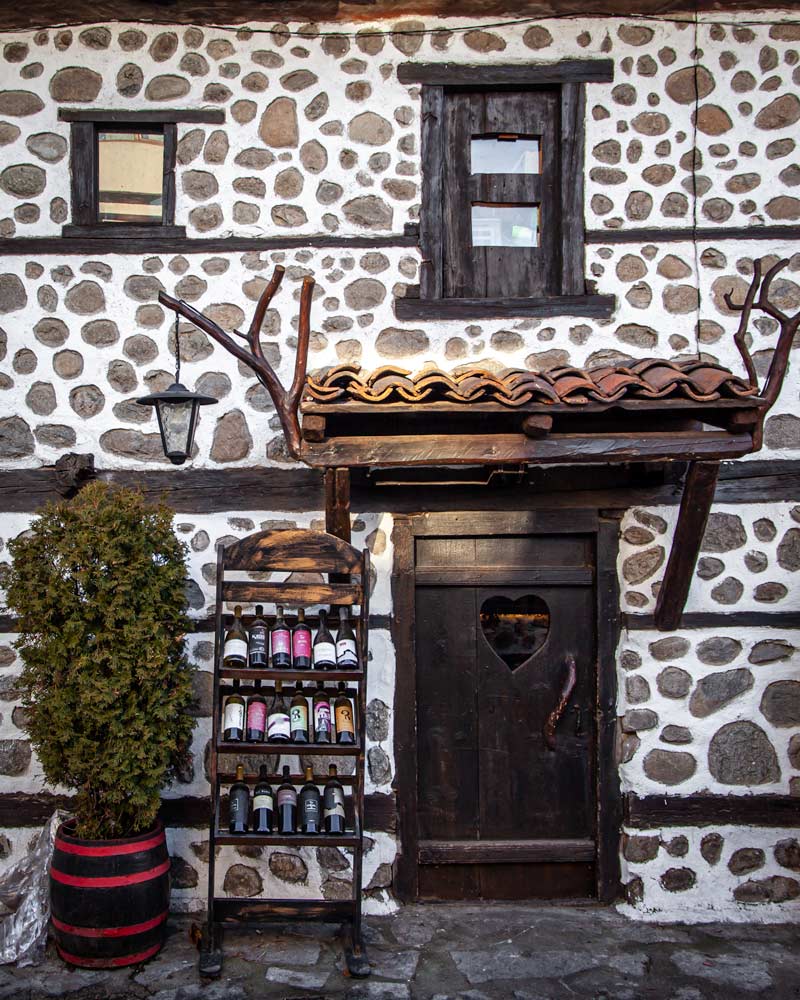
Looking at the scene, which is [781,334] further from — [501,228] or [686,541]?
[501,228]

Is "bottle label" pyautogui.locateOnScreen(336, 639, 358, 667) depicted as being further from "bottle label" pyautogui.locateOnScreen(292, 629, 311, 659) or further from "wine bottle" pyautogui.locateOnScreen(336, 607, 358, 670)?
"bottle label" pyautogui.locateOnScreen(292, 629, 311, 659)

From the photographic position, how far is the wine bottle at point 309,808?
381cm

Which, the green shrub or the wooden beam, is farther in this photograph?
the wooden beam

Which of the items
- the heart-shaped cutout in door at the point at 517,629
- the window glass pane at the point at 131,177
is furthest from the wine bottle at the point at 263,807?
the window glass pane at the point at 131,177

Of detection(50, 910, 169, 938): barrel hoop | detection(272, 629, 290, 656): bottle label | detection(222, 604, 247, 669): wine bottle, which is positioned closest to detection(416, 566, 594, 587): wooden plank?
detection(272, 629, 290, 656): bottle label

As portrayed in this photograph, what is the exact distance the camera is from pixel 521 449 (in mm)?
3734

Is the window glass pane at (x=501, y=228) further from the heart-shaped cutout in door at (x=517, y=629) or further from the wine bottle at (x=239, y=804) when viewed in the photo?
A: the wine bottle at (x=239, y=804)

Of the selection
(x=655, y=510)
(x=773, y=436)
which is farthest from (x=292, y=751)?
(x=773, y=436)

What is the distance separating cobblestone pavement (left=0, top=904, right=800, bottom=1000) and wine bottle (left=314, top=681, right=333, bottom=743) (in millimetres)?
951

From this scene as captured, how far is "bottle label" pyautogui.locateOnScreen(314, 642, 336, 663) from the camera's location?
3924 mm

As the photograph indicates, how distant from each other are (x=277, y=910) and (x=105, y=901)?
2.33 feet

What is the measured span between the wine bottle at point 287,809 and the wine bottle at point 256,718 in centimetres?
26

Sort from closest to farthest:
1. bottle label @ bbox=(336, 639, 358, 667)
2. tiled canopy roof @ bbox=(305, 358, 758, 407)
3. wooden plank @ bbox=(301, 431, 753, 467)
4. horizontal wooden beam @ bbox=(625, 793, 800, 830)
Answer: tiled canopy roof @ bbox=(305, 358, 758, 407), wooden plank @ bbox=(301, 431, 753, 467), bottle label @ bbox=(336, 639, 358, 667), horizontal wooden beam @ bbox=(625, 793, 800, 830)

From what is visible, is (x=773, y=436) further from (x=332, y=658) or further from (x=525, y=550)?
(x=332, y=658)
